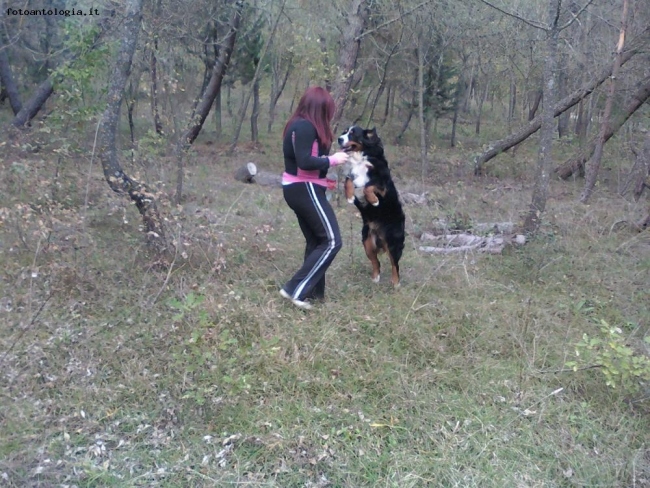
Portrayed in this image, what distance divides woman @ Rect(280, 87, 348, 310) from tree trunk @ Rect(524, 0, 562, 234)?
3337 millimetres

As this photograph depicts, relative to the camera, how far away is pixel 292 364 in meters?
4.10

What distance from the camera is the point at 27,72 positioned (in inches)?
667

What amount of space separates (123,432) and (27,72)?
55.4ft

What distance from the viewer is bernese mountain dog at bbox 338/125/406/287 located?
207 inches

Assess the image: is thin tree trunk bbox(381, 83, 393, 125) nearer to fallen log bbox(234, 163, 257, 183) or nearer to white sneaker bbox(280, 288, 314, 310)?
fallen log bbox(234, 163, 257, 183)

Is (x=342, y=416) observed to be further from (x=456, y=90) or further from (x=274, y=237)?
(x=456, y=90)

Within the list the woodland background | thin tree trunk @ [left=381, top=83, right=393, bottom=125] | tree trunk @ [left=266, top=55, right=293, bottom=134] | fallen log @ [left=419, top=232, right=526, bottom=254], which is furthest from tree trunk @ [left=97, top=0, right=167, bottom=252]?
thin tree trunk @ [left=381, top=83, right=393, bottom=125]

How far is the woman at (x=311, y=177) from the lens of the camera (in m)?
4.50

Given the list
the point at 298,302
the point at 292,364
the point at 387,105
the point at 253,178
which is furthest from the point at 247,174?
the point at 387,105

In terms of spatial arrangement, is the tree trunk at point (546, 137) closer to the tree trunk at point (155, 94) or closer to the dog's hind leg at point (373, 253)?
the dog's hind leg at point (373, 253)

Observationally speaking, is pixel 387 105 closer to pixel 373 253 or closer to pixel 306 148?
pixel 373 253

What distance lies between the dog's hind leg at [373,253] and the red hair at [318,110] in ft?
4.38

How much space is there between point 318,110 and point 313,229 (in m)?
1.02

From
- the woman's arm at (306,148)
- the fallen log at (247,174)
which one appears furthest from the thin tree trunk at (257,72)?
the woman's arm at (306,148)
